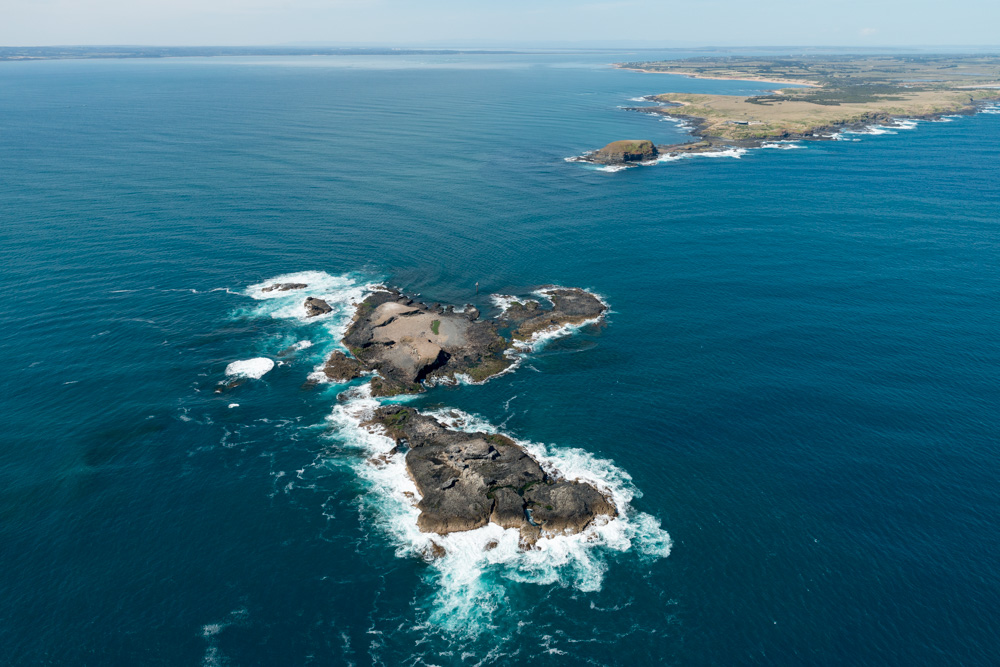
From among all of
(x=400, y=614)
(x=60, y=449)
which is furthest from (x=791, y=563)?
(x=60, y=449)

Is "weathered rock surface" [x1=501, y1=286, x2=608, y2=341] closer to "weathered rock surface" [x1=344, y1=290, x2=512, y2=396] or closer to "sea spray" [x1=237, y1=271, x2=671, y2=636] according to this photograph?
"weathered rock surface" [x1=344, y1=290, x2=512, y2=396]

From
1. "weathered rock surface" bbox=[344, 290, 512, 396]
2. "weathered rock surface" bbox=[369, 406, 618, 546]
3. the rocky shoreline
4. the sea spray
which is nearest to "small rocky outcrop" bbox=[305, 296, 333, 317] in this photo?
the rocky shoreline

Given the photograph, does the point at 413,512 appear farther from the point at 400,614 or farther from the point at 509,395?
the point at 509,395

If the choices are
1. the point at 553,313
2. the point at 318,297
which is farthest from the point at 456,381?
the point at 318,297

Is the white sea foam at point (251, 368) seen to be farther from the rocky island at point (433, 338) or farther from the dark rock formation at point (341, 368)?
the rocky island at point (433, 338)

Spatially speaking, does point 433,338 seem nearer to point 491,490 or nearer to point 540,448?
point 540,448
